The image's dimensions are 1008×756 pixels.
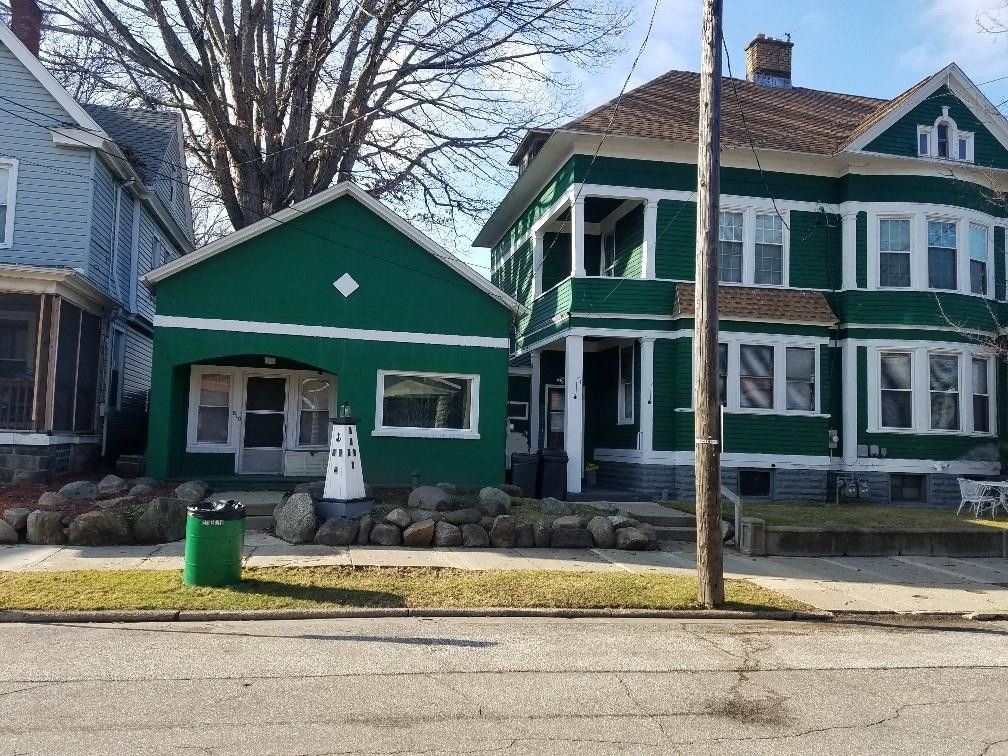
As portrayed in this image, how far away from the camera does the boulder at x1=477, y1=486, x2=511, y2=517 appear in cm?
1331

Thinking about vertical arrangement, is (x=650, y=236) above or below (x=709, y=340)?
above

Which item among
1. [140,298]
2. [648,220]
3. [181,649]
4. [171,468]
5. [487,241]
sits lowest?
[181,649]

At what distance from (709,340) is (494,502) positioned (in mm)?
5602

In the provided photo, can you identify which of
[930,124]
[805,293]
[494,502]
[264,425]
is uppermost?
[930,124]

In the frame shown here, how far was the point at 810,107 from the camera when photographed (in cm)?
2117

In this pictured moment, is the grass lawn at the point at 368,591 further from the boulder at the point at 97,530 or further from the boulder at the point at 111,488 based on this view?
the boulder at the point at 111,488

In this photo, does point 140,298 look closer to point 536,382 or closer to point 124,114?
point 124,114

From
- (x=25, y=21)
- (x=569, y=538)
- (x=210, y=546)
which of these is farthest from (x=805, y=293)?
(x=25, y=21)

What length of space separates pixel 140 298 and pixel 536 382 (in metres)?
9.90

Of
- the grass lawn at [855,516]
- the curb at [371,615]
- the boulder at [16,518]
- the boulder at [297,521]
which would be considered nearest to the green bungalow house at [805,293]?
the grass lawn at [855,516]

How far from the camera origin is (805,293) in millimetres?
18078

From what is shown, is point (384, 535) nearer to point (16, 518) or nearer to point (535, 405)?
point (16, 518)

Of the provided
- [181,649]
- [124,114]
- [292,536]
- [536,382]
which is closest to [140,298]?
[124,114]

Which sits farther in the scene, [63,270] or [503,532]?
[63,270]
